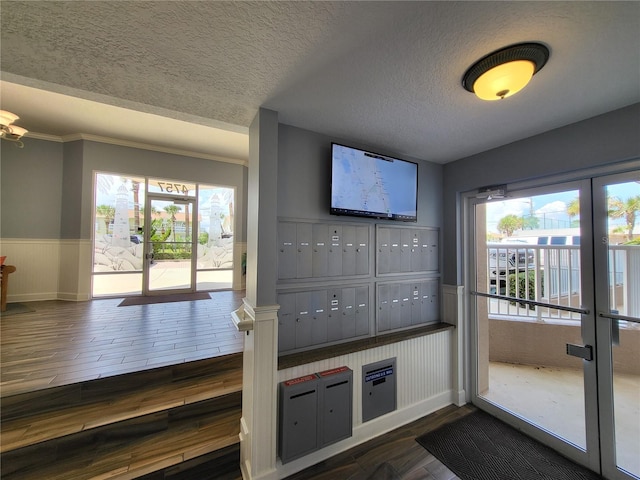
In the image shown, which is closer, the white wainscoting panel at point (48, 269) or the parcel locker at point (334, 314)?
the parcel locker at point (334, 314)

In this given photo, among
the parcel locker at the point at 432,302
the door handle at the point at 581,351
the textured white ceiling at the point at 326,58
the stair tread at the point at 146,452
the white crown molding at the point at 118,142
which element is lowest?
the stair tread at the point at 146,452

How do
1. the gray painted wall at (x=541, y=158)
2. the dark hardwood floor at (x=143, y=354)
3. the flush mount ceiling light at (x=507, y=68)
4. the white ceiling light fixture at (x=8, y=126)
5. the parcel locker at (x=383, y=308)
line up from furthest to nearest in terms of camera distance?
1. the white ceiling light fixture at (x=8, y=126)
2. the parcel locker at (x=383, y=308)
3. the dark hardwood floor at (x=143, y=354)
4. the gray painted wall at (x=541, y=158)
5. the flush mount ceiling light at (x=507, y=68)

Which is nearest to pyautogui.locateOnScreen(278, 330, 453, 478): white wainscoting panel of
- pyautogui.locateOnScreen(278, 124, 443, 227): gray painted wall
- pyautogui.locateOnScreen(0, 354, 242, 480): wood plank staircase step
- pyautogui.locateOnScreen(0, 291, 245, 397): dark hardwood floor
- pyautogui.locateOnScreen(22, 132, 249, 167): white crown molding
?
pyautogui.locateOnScreen(0, 354, 242, 480): wood plank staircase step

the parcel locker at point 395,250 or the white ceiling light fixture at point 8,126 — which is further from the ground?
the white ceiling light fixture at point 8,126

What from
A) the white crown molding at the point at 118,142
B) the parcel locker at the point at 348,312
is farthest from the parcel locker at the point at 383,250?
the white crown molding at the point at 118,142

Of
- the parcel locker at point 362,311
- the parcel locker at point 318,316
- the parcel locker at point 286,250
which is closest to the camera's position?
the parcel locker at point 286,250

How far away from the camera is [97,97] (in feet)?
5.16

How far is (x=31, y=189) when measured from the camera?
4344 mm

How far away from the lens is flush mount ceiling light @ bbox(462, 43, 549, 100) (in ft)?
3.81

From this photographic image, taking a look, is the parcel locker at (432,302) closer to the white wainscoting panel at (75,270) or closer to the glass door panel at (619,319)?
the glass door panel at (619,319)

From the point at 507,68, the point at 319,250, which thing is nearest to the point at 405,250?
the point at 319,250

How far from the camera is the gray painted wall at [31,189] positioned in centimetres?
420

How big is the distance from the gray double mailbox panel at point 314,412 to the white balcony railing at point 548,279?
186 cm

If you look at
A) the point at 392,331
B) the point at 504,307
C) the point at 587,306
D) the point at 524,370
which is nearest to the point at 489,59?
the point at 587,306
